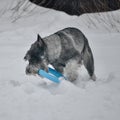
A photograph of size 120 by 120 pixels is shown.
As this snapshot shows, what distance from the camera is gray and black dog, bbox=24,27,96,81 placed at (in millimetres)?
4203

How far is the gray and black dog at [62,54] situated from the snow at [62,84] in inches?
7.8

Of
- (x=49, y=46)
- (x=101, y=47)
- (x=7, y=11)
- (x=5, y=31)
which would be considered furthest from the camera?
(x=7, y=11)

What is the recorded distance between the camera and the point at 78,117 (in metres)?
3.95

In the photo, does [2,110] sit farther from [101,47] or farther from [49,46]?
[101,47]

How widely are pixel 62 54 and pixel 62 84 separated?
0.39 meters

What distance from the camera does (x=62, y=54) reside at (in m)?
4.37

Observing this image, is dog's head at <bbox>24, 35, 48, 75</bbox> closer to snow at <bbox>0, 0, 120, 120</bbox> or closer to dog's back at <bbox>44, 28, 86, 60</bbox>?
dog's back at <bbox>44, 28, 86, 60</bbox>

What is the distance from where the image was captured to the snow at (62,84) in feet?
13.3

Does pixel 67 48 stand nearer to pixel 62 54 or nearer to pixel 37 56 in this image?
pixel 62 54

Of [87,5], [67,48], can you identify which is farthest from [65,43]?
[87,5]

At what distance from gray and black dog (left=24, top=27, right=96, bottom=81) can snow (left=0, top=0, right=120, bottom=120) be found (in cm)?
20

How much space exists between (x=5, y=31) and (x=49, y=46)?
7.90 feet

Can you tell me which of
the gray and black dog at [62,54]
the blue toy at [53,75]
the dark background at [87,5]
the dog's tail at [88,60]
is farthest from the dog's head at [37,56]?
the dark background at [87,5]

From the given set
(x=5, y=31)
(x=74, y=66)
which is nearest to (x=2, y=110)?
(x=74, y=66)
